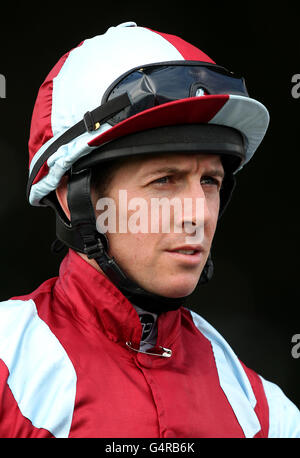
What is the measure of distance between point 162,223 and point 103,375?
1.26ft

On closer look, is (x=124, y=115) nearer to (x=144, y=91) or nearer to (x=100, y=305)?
(x=144, y=91)

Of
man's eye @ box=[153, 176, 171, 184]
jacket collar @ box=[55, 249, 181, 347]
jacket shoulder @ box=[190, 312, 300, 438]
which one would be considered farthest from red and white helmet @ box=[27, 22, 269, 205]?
jacket shoulder @ box=[190, 312, 300, 438]

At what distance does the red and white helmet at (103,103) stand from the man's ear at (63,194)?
0.03 metres

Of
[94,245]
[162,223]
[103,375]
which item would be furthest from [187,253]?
[103,375]

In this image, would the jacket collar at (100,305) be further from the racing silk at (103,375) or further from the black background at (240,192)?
the black background at (240,192)

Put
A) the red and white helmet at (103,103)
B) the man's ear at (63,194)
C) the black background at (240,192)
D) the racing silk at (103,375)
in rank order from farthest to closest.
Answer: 1. the black background at (240,192)
2. the man's ear at (63,194)
3. the red and white helmet at (103,103)
4. the racing silk at (103,375)

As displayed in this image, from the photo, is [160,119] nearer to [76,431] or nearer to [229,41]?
[76,431]

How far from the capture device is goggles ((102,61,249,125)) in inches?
68.4

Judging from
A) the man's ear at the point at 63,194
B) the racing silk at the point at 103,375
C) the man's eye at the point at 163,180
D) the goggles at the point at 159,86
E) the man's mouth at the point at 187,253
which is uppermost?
the goggles at the point at 159,86

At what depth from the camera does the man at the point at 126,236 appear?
1.66 meters

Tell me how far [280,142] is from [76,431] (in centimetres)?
220

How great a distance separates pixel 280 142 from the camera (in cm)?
347

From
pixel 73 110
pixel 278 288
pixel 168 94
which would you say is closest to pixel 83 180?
pixel 73 110

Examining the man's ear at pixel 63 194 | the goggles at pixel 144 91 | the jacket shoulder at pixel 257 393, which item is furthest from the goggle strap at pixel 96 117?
the jacket shoulder at pixel 257 393
